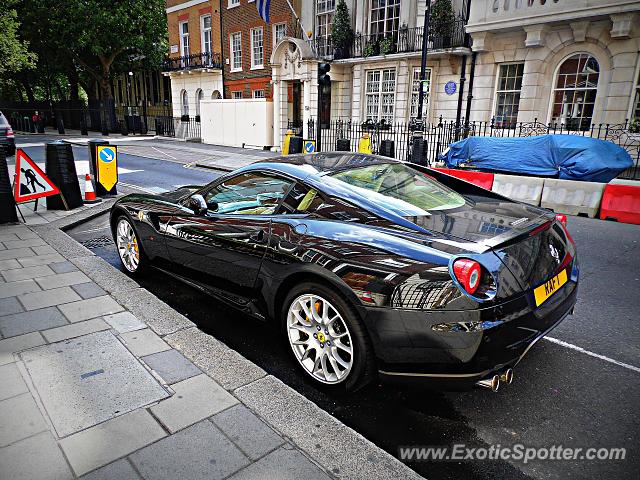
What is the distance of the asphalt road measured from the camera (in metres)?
2.43

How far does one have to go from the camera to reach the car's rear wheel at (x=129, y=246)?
4.84 meters

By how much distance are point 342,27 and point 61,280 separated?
66.4 feet

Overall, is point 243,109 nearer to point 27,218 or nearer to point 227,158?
point 227,158

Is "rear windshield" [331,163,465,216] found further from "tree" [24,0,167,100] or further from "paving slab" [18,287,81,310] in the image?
"tree" [24,0,167,100]

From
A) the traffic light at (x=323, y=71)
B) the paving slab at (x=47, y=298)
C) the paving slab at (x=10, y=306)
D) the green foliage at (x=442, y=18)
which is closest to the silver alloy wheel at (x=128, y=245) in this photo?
the paving slab at (x=47, y=298)

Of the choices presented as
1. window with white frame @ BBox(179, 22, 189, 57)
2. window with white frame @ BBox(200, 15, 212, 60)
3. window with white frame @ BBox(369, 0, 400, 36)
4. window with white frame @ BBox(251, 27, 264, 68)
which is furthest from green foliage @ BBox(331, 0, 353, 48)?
window with white frame @ BBox(179, 22, 189, 57)

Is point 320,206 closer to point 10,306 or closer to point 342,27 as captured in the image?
point 10,306

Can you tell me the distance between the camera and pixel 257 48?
2738 centimetres

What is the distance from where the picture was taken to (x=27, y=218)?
759 cm

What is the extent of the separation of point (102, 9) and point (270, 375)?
35.9 metres

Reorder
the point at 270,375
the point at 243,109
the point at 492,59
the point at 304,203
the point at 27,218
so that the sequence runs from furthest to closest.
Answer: the point at 243,109 → the point at 492,59 → the point at 27,218 → the point at 304,203 → the point at 270,375

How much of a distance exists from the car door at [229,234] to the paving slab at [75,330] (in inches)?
32.3

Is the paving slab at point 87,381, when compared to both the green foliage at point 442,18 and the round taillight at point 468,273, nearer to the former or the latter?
the round taillight at point 468,273

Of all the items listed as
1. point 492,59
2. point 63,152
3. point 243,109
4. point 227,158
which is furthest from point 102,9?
point 63,152
